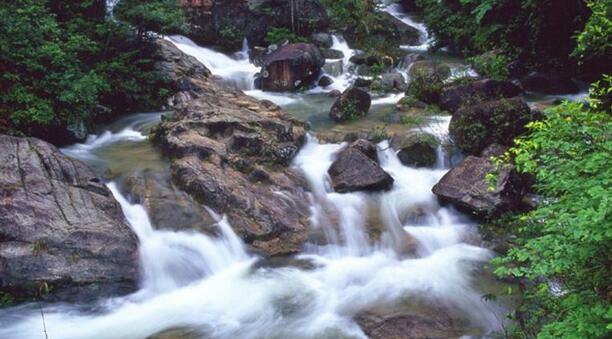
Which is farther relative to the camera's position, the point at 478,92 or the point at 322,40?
the point at 322,40

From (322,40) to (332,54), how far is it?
1.37 metres

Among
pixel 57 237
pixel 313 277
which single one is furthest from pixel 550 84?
pixel 57 237

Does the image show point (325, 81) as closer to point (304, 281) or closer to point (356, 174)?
point (356, 174)

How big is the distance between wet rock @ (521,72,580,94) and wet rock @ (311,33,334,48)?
8057 mm

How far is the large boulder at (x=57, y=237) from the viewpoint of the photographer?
18.8 ft

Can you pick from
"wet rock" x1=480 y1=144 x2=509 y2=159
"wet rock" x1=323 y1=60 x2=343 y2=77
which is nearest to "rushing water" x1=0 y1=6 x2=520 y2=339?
"wet rock" x1=480 y1=144 x2=509 y2=159

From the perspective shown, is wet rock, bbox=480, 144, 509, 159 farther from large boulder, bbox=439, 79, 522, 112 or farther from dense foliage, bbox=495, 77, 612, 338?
dense foliage, bbox=495, 77, 612, 338

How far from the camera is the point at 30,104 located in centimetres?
851

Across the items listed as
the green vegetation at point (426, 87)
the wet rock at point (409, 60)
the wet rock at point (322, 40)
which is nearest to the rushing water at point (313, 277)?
the green vegetation at point (426, 87)

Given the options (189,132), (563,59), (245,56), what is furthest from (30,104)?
(563,59)

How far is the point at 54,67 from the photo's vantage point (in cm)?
909

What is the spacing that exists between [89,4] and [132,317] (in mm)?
8196

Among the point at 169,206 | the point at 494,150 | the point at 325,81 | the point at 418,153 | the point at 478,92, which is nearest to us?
the point at 169,206

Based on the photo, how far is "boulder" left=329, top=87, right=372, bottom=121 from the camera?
12.0 meters
